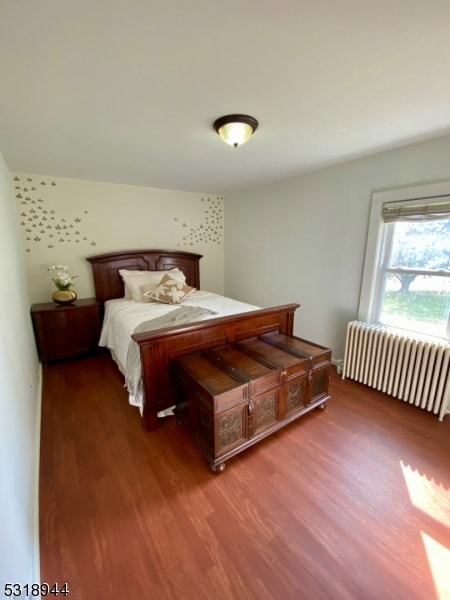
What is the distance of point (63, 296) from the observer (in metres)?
3.03

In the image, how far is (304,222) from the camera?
3.11 meters

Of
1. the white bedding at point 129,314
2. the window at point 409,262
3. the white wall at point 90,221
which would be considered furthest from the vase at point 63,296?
the window at point 409,262

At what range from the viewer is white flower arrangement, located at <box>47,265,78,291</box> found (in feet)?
9.97

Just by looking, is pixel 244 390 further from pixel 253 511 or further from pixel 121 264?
pixel 121 264

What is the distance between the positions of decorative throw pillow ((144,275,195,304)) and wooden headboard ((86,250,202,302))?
22.4 inches

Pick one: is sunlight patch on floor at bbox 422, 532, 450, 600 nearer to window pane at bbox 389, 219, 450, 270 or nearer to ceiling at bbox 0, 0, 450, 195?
window pane at bbox 389, 219, 450, 270

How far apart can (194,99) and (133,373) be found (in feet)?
6.37

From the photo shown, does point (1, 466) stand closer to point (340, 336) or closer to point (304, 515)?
point (304, 515)

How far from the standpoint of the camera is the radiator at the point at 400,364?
6.77ft

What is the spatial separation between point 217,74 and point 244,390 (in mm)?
1765

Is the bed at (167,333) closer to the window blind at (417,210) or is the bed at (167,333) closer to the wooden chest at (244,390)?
the wooden chest at (244,390)

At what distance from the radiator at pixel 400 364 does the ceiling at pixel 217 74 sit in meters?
1.66

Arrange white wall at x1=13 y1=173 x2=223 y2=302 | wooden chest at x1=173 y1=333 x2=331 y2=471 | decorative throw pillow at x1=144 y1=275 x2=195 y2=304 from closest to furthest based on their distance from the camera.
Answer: wooden chest at x1=173 y1=333 x2=331 y2=471 < white wall at x1=13 y1=173 x2=223 y2=302 < decorative throw pillow at x1=144 y1=275 x2=195 y2=304

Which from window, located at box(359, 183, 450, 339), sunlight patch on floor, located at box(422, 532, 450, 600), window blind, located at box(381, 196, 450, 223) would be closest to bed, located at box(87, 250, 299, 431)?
window, located at box(359, 183, 450, 339)
